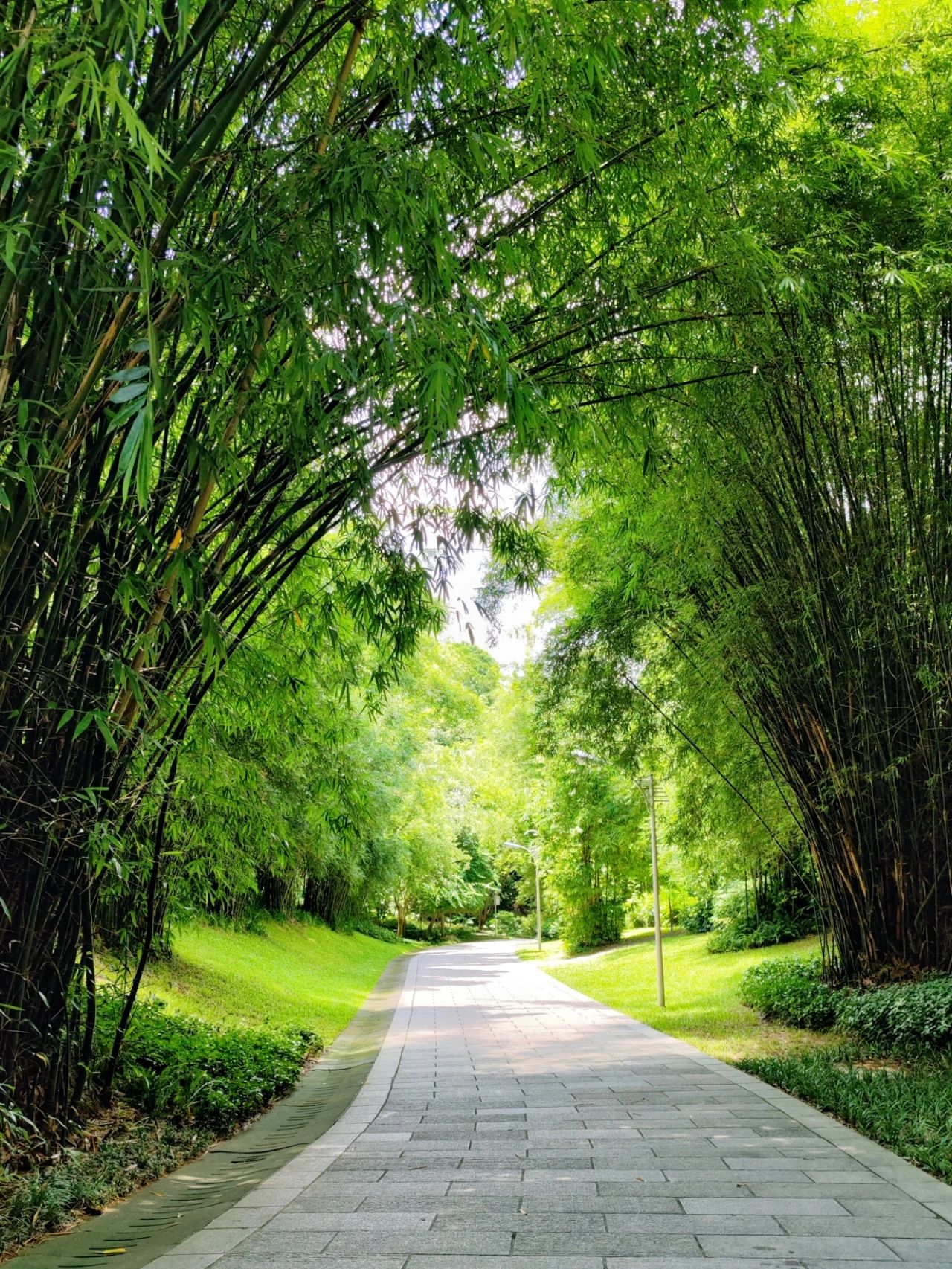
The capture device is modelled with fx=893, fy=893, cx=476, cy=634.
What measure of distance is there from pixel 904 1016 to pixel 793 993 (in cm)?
181

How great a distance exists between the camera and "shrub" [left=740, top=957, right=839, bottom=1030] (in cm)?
712

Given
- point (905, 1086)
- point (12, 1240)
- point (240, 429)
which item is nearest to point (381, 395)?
point (240, 429)

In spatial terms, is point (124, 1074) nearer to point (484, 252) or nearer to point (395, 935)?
point (484, 252)

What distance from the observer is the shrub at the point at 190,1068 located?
172 inches

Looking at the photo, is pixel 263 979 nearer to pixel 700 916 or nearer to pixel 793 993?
pixel 793 993

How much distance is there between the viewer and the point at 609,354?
4008 millimetres

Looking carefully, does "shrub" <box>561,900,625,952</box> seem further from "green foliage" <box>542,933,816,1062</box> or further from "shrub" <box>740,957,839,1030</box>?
"shrub" <box>740,957,839,1030</box>

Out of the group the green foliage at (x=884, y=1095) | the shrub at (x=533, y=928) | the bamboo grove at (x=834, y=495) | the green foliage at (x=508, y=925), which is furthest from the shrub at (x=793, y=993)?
the green foliage at (x=508, y=925)

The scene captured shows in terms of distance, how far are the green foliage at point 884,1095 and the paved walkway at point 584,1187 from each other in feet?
0.38

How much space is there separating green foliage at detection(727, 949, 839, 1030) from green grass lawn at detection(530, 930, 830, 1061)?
12cm

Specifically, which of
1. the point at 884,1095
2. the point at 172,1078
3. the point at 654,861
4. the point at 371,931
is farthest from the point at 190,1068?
the point at 371,931

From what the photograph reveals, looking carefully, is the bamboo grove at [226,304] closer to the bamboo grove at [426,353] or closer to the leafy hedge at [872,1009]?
the bamboo grove at [426,353]

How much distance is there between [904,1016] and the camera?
5887 mm

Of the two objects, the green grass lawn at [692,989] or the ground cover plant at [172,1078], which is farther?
the green grass lawn at [692,989]
